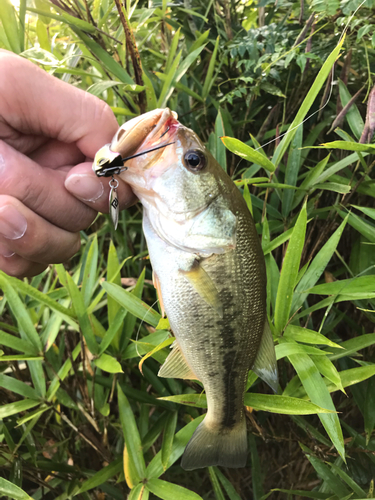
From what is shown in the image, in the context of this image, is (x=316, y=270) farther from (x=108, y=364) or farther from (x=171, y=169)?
(x=108, y=364)

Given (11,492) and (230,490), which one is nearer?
(11,492)

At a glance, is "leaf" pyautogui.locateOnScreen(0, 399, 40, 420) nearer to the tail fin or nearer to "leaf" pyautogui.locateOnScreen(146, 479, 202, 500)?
"leaf" pyautogui.locateOnScreen(146, 479, 202, 500)

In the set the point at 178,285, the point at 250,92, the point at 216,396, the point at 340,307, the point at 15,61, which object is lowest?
the point at 340,307

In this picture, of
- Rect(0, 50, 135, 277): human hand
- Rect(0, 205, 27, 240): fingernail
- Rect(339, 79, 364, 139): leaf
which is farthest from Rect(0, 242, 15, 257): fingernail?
Rect(339, 79, 364, 139): leaf

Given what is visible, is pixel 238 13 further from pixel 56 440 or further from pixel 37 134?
pixel 56 440

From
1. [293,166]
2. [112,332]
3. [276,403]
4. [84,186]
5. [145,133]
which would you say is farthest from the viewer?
[293,166]

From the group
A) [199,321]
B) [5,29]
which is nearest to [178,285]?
[199,321]

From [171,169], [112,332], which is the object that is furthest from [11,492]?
[171,169]
